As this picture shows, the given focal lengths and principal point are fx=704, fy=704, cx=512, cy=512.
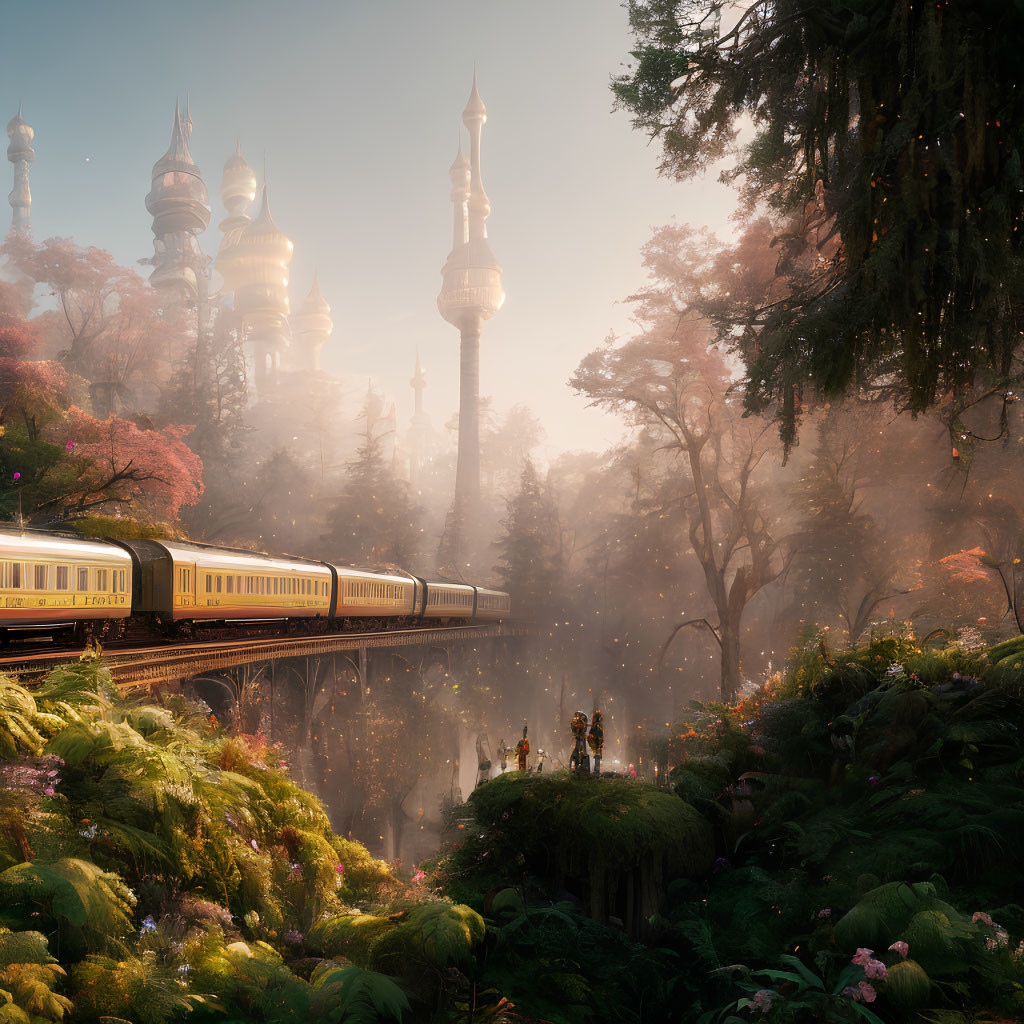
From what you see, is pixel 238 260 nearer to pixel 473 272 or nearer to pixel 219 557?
pixel 473 272

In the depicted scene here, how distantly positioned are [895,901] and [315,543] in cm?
5392

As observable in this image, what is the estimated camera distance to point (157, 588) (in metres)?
13.7

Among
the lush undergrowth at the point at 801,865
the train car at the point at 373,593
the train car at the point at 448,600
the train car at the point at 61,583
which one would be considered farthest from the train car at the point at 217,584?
the train car at the point at 448,600

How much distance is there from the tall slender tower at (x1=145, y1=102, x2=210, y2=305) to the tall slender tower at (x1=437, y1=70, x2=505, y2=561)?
40.4 metres

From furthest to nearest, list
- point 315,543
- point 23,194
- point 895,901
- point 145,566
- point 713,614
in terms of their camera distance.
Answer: point 23,194, point 315,543, point 713,614, point 145,566, point 895,901

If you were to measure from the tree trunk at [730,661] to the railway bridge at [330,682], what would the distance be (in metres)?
10.9

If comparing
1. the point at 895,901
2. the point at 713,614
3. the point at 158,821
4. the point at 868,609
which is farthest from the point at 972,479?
the point at 158,821

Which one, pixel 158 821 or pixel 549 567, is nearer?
pixel 158 821

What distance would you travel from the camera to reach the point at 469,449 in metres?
77.2

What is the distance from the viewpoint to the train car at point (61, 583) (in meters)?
10.5

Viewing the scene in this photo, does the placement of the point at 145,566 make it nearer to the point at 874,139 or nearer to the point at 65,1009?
the point at 65,1009

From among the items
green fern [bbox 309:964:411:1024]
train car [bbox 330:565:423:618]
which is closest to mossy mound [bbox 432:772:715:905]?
green fern [bbox 309:964:411:1024]

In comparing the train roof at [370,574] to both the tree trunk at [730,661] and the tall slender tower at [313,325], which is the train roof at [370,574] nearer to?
the tree trunk at [730,661]

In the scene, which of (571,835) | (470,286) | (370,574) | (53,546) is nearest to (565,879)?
(571,835)
